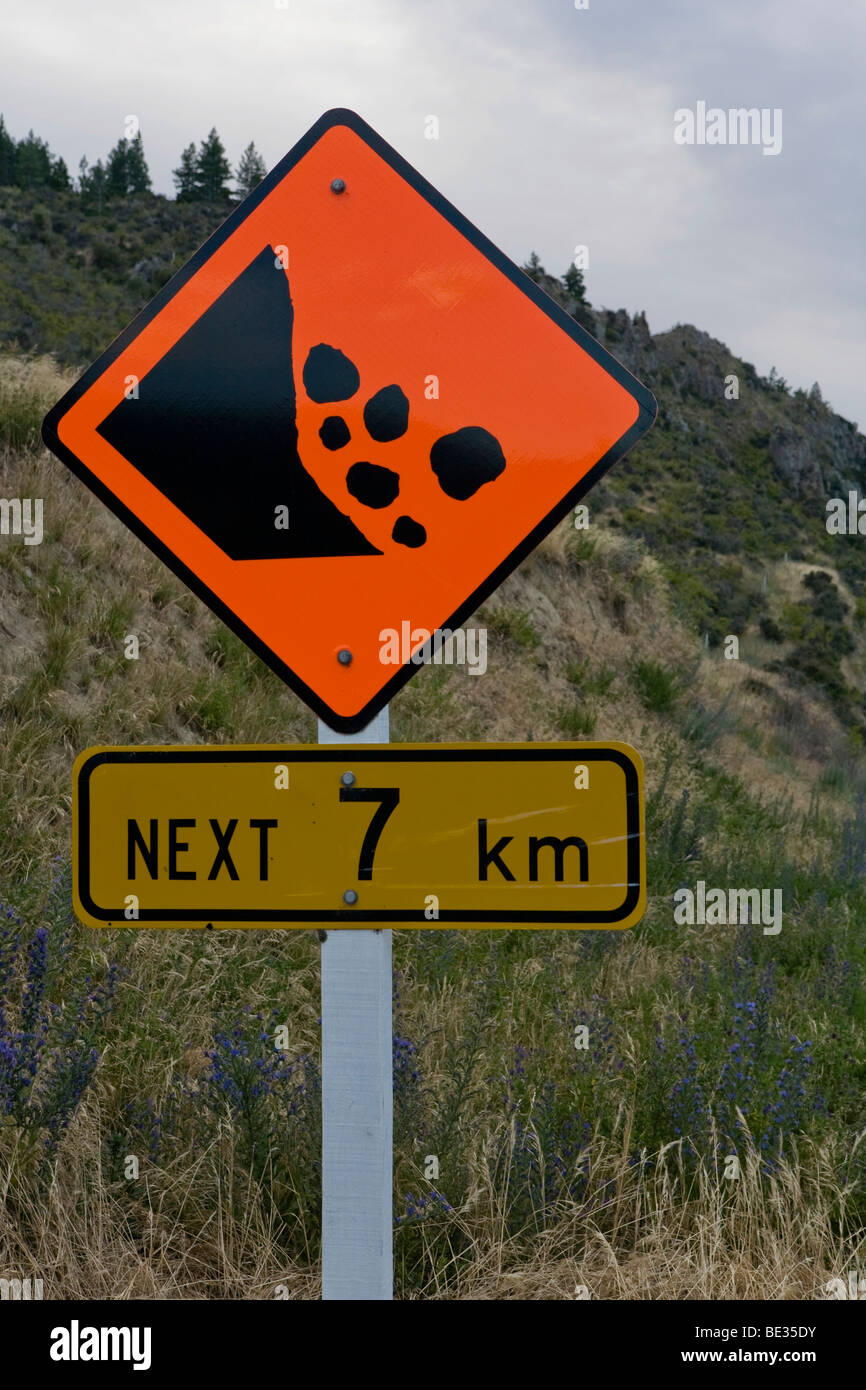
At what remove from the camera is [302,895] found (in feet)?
5.45

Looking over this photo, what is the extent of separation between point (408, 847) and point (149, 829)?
15.9 inches

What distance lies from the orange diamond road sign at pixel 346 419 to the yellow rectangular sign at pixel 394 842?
0.13 metres

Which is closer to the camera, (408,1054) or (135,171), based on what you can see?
(408,1054)

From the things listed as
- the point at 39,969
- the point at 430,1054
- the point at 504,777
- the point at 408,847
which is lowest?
the point at 430,1054

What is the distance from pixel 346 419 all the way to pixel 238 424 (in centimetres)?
17

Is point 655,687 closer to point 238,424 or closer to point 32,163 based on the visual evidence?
point 238,424

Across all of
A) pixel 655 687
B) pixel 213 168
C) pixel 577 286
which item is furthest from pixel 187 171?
pixel 655 687

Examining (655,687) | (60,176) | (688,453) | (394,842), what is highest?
(60,176)

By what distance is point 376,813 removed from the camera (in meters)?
1.66

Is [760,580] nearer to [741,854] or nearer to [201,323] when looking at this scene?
[741,854]

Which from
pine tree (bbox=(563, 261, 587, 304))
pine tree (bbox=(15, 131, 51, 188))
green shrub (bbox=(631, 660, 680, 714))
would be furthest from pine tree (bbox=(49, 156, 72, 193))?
green shrub (bbox=(631, 660, 680, 714))

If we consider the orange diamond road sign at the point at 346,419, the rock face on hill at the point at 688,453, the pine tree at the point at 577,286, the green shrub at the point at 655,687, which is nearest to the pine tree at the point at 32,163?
the rock face on hill at the point at 688,453

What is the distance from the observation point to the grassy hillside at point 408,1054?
2775mm
